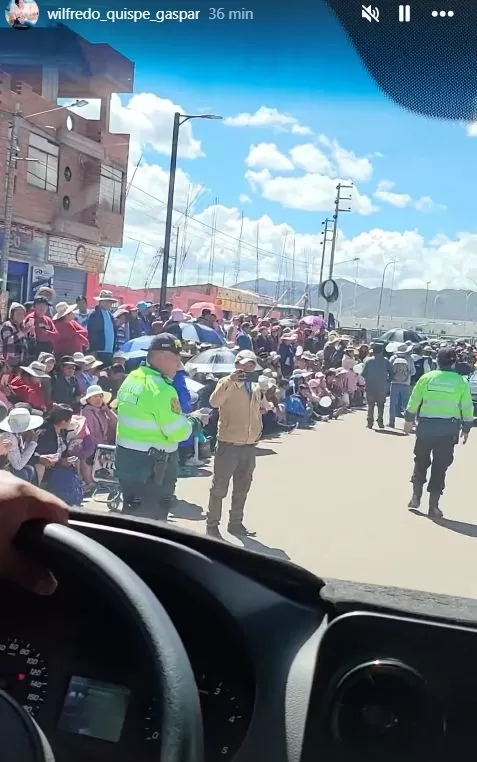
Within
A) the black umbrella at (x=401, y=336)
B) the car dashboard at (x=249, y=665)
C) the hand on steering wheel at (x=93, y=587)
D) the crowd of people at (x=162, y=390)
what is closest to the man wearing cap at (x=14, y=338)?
the crowd of people at (x=162, y=390)

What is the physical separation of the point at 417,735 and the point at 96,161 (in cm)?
191

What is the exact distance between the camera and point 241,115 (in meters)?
2.13

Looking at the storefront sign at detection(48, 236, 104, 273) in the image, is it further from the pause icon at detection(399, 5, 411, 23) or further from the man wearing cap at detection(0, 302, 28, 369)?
the pause icon at detection(399, 5, 411, 23)

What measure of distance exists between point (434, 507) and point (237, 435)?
0.93m

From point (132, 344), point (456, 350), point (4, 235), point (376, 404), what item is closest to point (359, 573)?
point (376, 404)

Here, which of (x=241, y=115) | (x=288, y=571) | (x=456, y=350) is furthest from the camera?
(x=456, y=350)

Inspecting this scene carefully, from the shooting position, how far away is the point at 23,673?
1.01 m

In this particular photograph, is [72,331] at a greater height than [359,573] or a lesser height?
greater

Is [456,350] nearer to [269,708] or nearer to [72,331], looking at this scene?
[72,331]

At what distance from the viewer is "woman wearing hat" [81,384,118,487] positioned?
3090mm

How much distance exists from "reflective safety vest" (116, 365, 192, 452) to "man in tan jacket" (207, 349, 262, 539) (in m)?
0.16

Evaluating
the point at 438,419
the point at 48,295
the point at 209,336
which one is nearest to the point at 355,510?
the point at 438,419

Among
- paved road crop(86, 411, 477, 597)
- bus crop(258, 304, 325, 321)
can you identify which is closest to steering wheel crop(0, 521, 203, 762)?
paved road crop(86, 411, 477, 597)

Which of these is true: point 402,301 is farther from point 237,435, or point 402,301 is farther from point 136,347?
point 136,347
